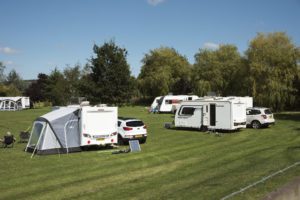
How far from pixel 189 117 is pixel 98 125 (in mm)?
10955

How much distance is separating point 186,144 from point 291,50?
25.4m

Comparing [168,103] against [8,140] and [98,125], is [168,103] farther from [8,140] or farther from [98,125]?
[8,140]

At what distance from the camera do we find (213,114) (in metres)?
28.7

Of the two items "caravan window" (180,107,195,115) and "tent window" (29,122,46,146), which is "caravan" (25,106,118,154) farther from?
"caravan window" (180,107,195,115)

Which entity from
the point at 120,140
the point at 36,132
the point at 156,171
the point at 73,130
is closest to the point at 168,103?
the point at 120,140

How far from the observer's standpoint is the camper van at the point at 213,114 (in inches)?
1096

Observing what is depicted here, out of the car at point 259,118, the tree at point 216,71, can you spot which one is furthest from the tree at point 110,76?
the tree at point 216,71

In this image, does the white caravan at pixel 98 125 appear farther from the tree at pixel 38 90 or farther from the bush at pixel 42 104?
the tree at pixel 38 90

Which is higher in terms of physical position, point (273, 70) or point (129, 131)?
point (273, 70)

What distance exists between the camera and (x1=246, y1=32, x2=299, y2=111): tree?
4169 cm

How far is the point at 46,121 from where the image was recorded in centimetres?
1911

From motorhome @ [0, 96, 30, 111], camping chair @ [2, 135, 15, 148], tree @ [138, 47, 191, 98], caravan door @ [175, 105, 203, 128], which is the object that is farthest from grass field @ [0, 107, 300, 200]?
tree @ [138, 47, 191, 98]

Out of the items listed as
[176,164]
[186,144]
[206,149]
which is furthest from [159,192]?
[186,144]

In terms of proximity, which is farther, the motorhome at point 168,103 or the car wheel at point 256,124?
the motorhome at point 168,103
